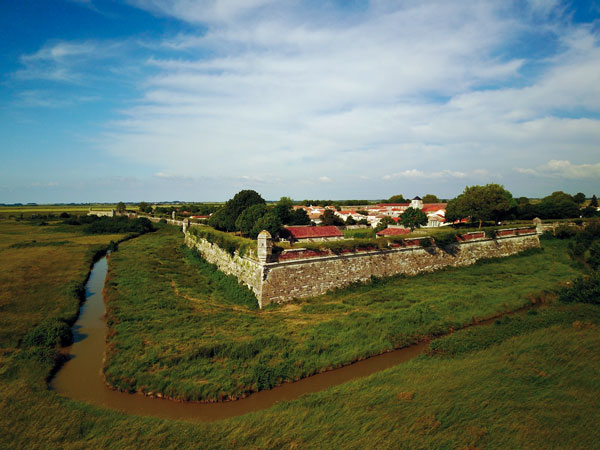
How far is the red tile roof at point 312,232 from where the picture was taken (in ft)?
94.4

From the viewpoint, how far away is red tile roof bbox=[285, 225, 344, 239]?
28772 millimetres

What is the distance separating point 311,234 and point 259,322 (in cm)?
1787

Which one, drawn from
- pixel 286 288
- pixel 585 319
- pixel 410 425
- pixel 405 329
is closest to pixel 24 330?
pixel 286 288

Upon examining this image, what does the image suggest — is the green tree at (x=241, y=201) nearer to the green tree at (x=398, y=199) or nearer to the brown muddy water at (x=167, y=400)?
the brown muddy water at (x=167, y=400)

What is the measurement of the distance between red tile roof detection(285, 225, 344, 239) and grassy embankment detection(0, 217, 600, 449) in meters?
19.5

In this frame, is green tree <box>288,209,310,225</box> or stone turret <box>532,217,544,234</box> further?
green tree <box>288,209,310,225</box>

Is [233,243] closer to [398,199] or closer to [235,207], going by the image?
[235,207]

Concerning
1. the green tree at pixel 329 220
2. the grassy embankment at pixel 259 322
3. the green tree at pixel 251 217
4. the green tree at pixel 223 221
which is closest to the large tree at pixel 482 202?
the grassy embankment at pixel 259 322

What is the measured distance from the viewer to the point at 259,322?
12.0 meters

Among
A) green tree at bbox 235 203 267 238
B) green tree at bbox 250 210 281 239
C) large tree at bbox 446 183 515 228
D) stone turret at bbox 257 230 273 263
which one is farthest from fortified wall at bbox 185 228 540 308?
large tree at bbox 446 183 515 228

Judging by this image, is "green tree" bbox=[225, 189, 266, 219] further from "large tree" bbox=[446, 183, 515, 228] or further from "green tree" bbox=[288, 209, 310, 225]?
"large tree" bbox=[446, 183, 515, 228]

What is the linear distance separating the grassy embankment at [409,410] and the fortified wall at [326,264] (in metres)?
6.77

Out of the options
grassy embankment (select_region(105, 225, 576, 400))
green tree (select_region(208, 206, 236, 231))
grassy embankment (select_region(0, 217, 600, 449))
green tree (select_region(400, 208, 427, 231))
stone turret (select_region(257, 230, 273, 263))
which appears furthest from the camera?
green tree (select_region(400, 208, 427, 231))

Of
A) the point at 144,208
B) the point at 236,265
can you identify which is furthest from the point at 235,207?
the point at 144,208
